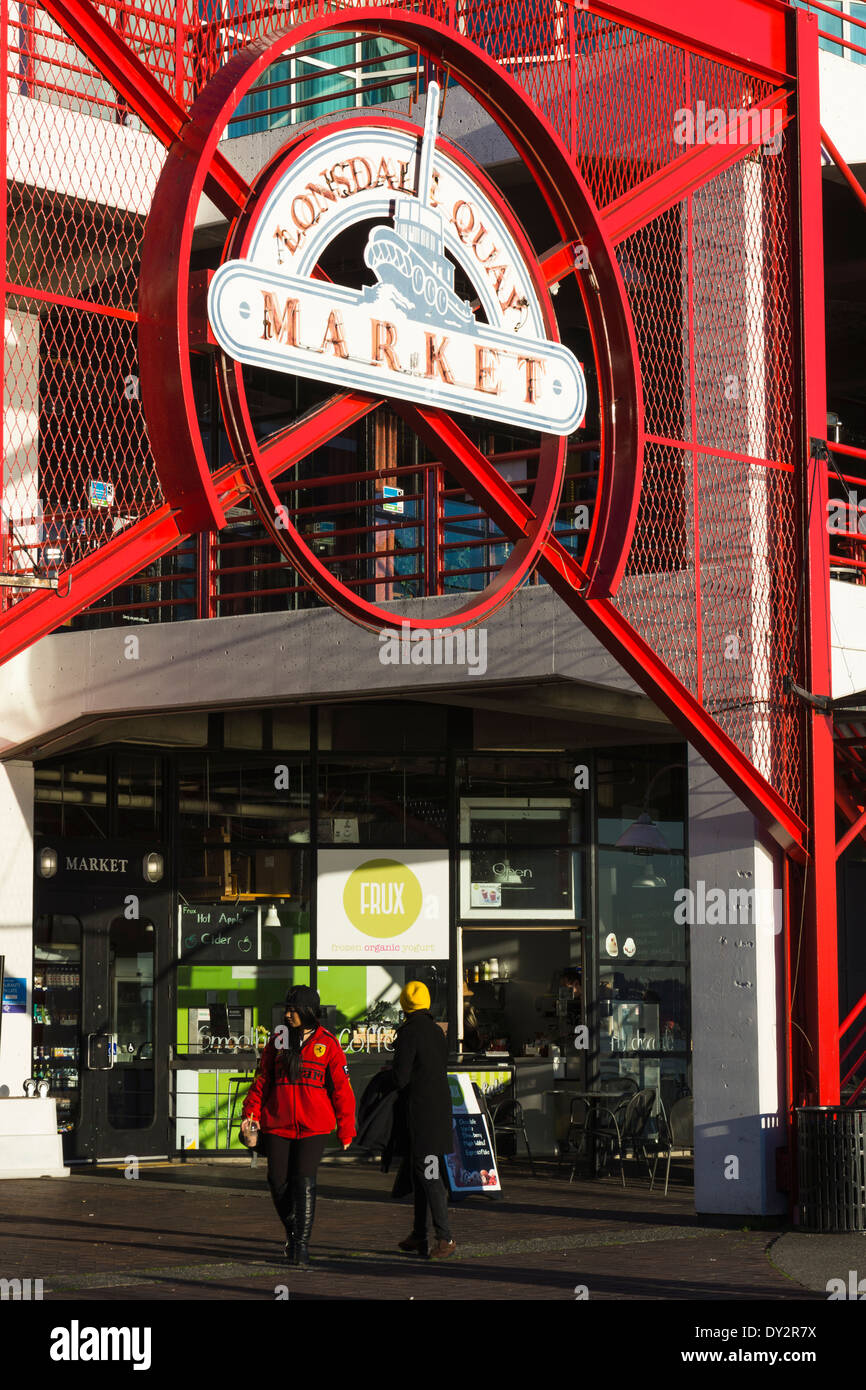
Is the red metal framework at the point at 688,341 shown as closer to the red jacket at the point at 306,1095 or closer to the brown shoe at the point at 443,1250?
the red jacket at the point at 306,1095

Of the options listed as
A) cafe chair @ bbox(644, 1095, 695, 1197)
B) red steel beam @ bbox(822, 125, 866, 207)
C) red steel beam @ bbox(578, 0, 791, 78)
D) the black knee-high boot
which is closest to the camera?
the black knee-high boot

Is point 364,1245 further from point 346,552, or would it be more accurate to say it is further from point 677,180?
point 346,552

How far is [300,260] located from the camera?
10.7m

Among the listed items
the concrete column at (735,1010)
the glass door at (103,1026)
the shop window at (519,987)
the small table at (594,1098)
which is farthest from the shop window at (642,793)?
the concrete column at (735,1010)

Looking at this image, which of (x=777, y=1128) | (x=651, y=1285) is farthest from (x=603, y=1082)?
(x=651, y=1285)

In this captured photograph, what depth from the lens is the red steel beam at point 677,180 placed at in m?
14.0

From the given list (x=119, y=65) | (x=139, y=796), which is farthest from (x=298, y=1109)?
(x=139, y=796)

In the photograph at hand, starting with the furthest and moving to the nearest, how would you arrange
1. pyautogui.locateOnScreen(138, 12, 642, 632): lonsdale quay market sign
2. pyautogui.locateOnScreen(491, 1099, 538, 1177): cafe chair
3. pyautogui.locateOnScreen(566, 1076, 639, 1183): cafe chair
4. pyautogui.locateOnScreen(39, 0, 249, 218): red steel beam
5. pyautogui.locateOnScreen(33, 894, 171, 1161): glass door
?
1. pyautogui.locateOnScreen(33, 894, 171, 1161): glass door
2. pyautogui.locateOnScreen(491, 1099, 538, 1177): cafe chair
3. pyautogui.locateOnScreen(566, 1076, 639, 1183): cafe chair
4. pyautogui.locateOnScreen(138, 12, 642, 632): lonsdale quay market sign
5. pyautogui.locateOnScreen(39, 0, 249, 218): red steel beam

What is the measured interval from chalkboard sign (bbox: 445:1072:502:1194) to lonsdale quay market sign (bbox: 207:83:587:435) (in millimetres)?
5555

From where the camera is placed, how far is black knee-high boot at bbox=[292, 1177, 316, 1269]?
39.6 feet
